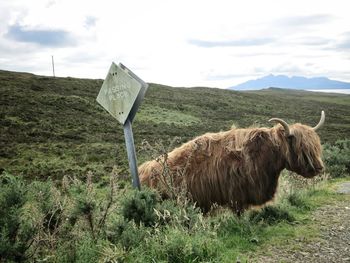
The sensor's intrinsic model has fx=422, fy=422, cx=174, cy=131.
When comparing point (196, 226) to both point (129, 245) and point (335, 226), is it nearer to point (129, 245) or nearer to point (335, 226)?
point (129, 245)

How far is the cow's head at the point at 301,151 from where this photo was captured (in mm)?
6488

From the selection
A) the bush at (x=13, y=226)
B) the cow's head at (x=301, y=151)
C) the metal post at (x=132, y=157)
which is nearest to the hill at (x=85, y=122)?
the cow's head at (x=301, y=151)

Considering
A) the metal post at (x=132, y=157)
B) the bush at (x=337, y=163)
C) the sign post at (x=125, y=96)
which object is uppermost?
the sign post at (x=125, y=96)

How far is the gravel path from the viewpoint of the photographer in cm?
482

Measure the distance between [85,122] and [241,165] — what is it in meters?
32.5

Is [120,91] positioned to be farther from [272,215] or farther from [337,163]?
[337,163]

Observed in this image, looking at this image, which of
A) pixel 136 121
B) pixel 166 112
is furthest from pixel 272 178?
pixel 166 112

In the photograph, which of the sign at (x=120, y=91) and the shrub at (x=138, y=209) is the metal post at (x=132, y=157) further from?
the shrub at (x=138, y=209)

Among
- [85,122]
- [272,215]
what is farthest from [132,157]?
[85,122]

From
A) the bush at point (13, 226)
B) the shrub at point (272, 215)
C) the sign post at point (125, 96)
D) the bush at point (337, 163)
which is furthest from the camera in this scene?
the bush at point (337, 163)

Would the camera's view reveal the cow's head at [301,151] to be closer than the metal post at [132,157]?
No

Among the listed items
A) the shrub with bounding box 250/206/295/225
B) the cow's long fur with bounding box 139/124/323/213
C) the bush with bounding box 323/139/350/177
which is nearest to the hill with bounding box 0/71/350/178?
the cow's long fur with bounding box 139/124/323/213

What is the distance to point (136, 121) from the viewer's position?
42156 millimetres

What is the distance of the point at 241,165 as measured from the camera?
Answer: 6.43 m
